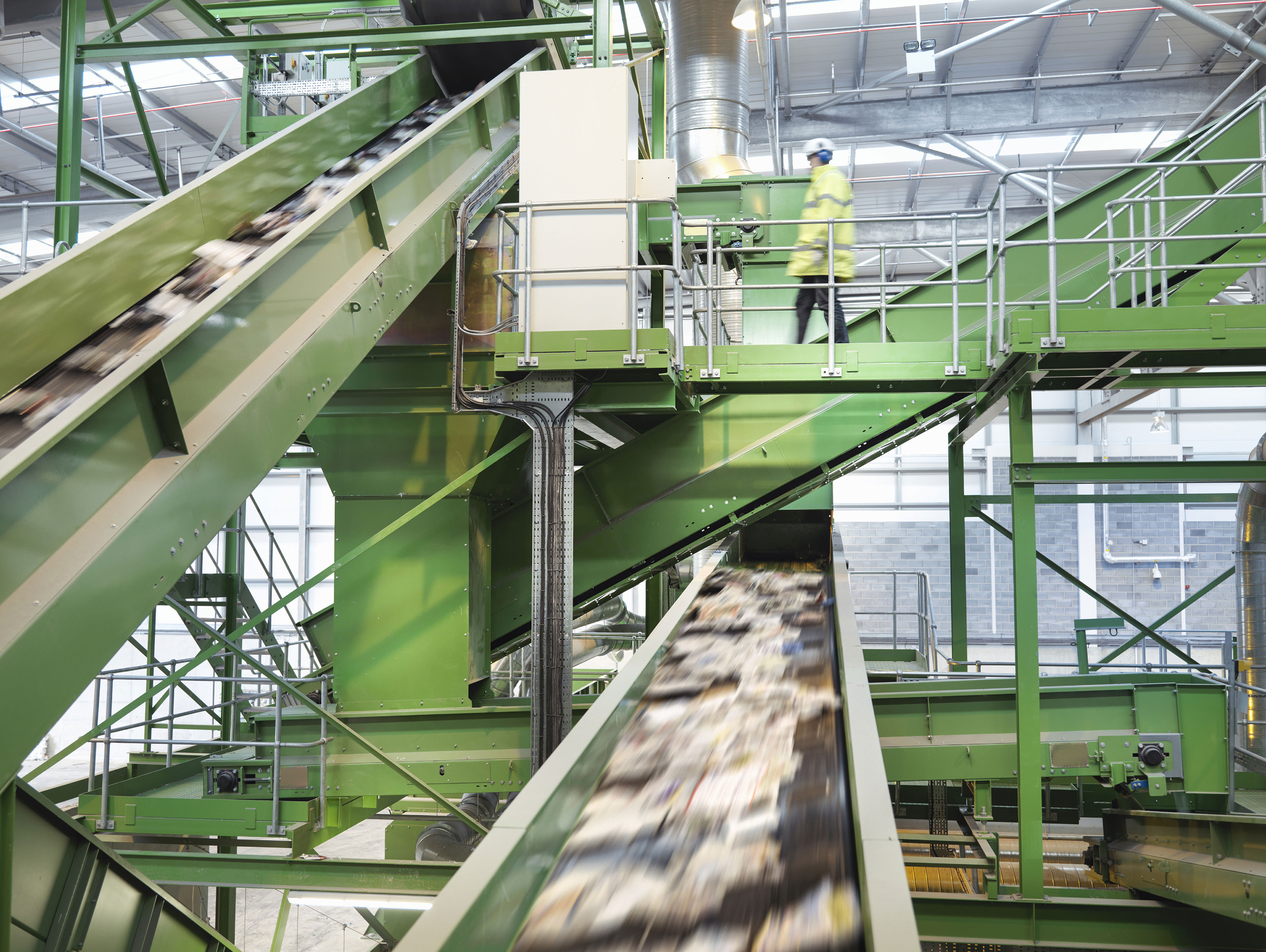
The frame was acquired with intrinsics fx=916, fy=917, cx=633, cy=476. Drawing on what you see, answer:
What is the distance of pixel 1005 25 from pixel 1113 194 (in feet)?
14.3

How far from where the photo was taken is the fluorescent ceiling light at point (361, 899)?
559cm

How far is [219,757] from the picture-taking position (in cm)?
673

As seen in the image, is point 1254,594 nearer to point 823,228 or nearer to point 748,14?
point 823,228

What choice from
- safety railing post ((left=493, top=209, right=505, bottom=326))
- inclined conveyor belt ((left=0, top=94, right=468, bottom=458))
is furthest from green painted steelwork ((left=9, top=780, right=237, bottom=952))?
safety railing post ((left=493, top=209, right=505, bottom=326))

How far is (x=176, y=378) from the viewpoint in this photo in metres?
3.07

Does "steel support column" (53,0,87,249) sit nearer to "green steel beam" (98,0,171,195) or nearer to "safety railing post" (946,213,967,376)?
"green steel beam" (98,0,171,195)

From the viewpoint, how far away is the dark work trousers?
6.96 meters

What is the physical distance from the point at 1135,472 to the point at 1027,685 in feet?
4.97

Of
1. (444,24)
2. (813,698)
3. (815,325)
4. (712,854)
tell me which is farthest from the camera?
(815,325)

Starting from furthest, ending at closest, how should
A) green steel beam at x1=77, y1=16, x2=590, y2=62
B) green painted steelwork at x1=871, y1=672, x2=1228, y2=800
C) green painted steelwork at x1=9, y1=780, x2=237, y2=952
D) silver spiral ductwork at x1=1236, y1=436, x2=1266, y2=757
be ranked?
1. silver spiral ductwork at x1=1236, y1=436, x2=1266, y2=757
2. green painted steelwork at x1=871, y1=672, x2=1228, y2=800
3. green steel beam at x1=77, y1=16, x2=590, y2=62
4. green painted steelwork at x1=9, y1=780, x2=237, y2=952

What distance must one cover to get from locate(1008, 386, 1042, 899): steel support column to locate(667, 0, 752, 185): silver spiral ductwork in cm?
512

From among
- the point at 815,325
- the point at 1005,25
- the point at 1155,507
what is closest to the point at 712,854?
the point at 815,325

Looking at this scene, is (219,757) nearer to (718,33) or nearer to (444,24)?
(444,24)

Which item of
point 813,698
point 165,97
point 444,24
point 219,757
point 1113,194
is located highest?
point 165,97
